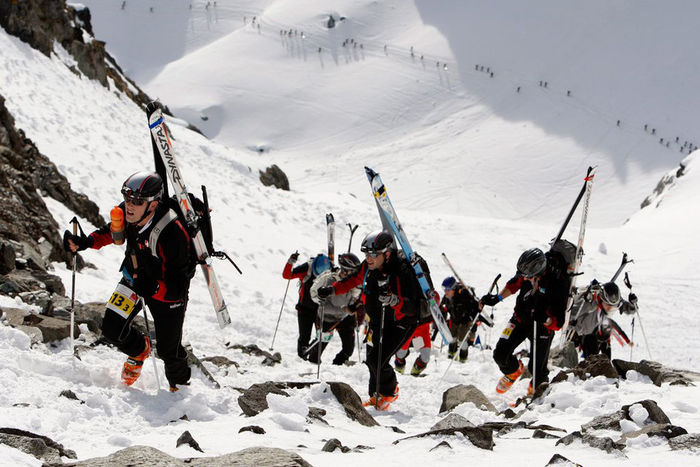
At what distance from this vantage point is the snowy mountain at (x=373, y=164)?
5969 mm

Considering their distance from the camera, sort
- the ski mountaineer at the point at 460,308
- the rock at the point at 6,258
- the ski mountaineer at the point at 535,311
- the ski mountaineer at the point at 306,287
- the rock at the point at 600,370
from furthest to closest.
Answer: the ski mountaineer at the point at 460,308 < the ski mountaineer at the point at 306,287 < the rock at the point at 6,258 < the ski mountaineer at the point at 535,311 < the rock at the point at 600,370

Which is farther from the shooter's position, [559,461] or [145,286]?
[145,286]

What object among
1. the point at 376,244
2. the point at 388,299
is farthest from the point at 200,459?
the point at 376,244

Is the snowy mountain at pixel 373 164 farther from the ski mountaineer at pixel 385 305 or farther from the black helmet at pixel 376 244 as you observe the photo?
the black helmet at pixel 376 244

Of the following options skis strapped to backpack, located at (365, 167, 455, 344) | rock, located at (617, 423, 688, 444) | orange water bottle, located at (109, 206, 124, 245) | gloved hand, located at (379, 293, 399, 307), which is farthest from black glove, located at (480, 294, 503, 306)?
orange water bottle, located at (109, 206, 124, 245)

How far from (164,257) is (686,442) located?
468cm

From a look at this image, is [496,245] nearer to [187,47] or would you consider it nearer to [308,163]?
[308,163]

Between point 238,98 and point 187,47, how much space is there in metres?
22.2

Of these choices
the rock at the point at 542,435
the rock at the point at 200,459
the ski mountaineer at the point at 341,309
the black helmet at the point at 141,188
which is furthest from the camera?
the ski mountaineer at the point at 341,309

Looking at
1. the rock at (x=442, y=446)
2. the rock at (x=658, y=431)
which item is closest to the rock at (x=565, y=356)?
the rock at (x=658, y=431)

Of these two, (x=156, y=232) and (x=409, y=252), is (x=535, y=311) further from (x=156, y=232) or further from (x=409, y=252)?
(x=156, y=232)

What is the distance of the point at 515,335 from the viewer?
31.3 ft

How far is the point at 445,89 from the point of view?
226ft

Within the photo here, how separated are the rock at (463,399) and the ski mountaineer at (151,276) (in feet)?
11.2
